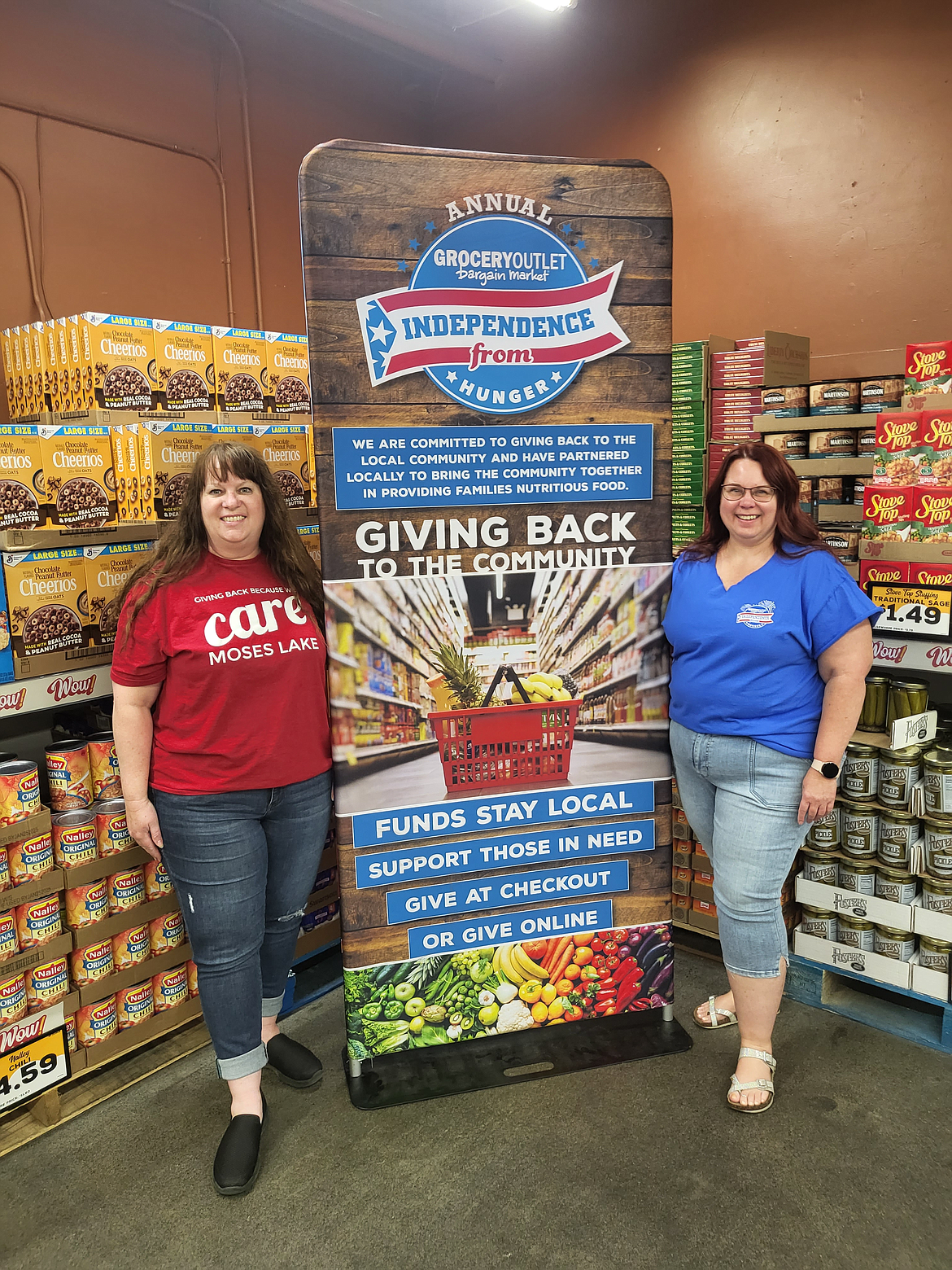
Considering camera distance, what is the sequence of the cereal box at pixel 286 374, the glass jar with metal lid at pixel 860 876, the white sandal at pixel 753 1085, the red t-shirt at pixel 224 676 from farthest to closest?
the cereal box at pixel 286 374 < the glass jar with metal lid at pixel 860 876 < the white sandal at pixel 753 1085 < the red t-shirt at pixel 224 676

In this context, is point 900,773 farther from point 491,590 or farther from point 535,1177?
point 535,1177

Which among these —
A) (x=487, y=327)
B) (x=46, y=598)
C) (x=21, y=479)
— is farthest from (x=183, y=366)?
(x=487, y=327)

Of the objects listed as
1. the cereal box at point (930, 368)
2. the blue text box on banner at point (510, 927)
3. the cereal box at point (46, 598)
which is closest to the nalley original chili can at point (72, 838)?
the cereal box at point (46, 598)

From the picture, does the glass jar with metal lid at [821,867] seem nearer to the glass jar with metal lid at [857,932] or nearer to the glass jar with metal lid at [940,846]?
the glass jar with metal lid at [857,932]

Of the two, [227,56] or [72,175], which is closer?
[72,175]

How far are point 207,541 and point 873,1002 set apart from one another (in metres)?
2.48

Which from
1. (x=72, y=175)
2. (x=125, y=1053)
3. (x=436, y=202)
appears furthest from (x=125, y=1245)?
(x=72, y=175)

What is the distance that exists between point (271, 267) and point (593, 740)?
3.46 m

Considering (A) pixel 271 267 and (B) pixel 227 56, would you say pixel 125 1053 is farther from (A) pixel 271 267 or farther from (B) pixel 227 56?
(B) pixel 227 56

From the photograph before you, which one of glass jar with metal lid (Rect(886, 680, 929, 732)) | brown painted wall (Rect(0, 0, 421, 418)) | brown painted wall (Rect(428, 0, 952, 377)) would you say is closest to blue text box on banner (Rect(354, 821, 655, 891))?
glass jar with metal lid (Rect(886, 680, 929, 732))

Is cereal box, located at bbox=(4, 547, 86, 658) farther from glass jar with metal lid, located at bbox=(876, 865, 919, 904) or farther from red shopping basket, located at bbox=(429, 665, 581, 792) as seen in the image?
glass jar with metal lid, located at bbox=(876, 865, 919, 904)

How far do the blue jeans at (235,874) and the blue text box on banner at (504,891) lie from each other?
29 cm

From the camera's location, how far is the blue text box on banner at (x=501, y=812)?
2.34 metres

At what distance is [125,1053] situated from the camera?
266cm
